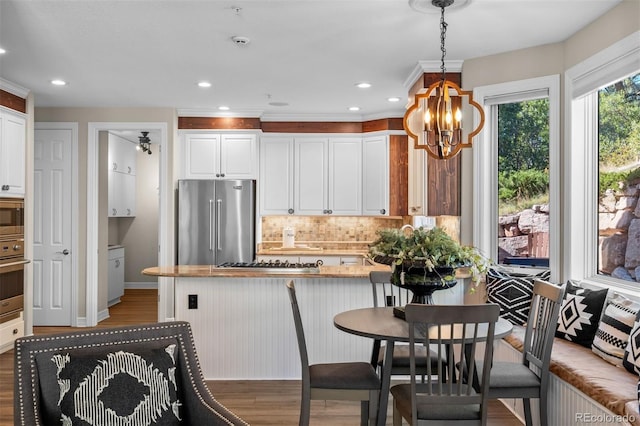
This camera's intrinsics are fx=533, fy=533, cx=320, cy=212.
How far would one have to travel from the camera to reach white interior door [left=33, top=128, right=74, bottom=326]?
20.1 feet

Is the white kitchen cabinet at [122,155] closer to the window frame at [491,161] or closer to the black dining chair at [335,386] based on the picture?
the window frame at [491,161]

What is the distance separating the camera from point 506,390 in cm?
258

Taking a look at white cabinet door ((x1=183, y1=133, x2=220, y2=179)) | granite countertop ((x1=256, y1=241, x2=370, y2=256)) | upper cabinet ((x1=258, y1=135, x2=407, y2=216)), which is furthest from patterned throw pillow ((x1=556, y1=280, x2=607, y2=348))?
white cabinet door ((x1=183, y1=133, x2=220, y2=179))

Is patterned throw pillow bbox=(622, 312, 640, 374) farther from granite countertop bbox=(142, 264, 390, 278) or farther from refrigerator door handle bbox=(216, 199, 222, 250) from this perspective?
refrigerator door handle bbox=(216, 199, 222, 250)

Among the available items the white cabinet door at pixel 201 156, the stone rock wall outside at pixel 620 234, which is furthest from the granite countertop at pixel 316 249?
the stone rock wall outside at pixel 620 234

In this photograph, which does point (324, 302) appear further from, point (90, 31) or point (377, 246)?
point (90, 31)

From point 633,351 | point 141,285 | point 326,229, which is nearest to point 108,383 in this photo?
point 633,351

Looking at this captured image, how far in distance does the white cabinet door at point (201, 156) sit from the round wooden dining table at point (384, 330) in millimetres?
3897

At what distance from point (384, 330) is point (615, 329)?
1.29 meters

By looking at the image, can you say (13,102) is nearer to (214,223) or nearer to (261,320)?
(214,223)

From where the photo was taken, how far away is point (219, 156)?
21.0 feet

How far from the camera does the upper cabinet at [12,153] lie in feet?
15.9

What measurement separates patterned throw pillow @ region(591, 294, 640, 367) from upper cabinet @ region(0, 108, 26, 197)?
16.0 ft

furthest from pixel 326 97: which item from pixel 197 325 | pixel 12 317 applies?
pixel 12 317
